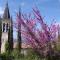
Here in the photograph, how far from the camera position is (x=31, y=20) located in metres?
11.9

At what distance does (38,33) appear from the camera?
37.5ft

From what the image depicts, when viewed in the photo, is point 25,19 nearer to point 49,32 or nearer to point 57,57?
point 49,32

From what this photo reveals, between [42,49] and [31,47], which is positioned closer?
[42,49]

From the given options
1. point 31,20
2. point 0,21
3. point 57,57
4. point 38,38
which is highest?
point 0,21

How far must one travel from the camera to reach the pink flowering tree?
1067 cm

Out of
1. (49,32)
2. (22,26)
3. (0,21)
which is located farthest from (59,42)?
(0,21)

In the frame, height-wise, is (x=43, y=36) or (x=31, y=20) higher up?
(x=31, y=20)

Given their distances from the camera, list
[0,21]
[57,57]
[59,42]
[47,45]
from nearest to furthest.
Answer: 1. [57,57]
2. [47,45]
3. [59,42]
4. [0,21]

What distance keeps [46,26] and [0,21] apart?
18972 millimetres

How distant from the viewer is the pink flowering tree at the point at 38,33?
1067 centimetres

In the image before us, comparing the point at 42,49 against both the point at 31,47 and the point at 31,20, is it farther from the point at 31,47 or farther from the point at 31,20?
the point at 31,20

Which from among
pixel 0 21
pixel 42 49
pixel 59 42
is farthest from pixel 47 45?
pixel 0 21

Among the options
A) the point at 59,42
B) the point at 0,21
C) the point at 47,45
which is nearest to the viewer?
the point at 47,45

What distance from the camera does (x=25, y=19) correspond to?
39.0 ft
